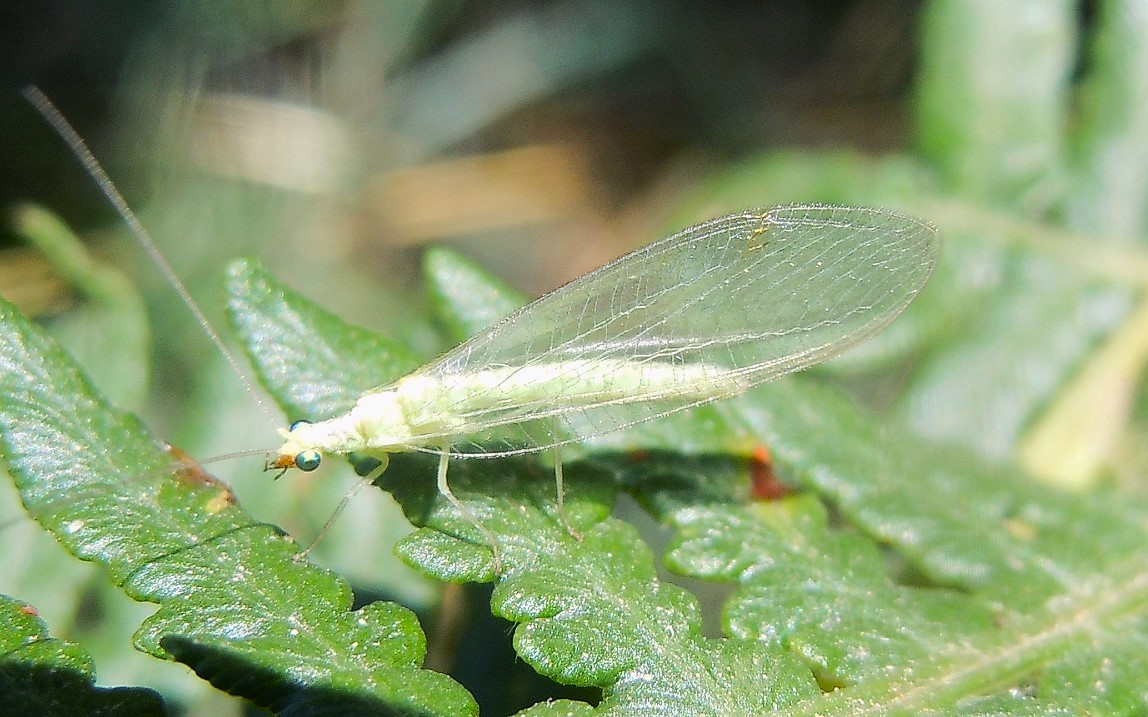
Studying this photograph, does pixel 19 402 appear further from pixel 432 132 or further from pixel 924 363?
pixel 432 132

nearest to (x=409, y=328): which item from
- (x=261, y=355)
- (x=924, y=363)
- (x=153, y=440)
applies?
(x=261, y=355)

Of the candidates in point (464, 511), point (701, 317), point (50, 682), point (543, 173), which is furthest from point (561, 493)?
point (543, 173)

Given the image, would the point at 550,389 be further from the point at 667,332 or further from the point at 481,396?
the point at 667,332

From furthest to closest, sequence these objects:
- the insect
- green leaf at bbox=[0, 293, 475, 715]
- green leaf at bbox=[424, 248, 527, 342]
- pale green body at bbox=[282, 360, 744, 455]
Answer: green leaf at bbox=[424, 248, 527, 342] < the insect < pale green body at bbox=[282, 360, 744, 455] < green leaf at bbox=[0, 293, 475, 715]

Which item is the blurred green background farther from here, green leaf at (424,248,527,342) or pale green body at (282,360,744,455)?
green leaf at (424,248,527,342)

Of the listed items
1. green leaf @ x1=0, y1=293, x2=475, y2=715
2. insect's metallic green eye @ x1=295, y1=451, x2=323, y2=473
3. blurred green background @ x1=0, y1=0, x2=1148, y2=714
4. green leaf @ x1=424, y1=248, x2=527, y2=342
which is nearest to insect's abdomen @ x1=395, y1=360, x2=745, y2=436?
green leaf @ x1=424, y1=248, x2=527, y2=342

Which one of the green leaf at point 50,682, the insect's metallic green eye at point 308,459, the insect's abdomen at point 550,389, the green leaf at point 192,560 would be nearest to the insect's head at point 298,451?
the insect's metallic green eye at point 308,459
